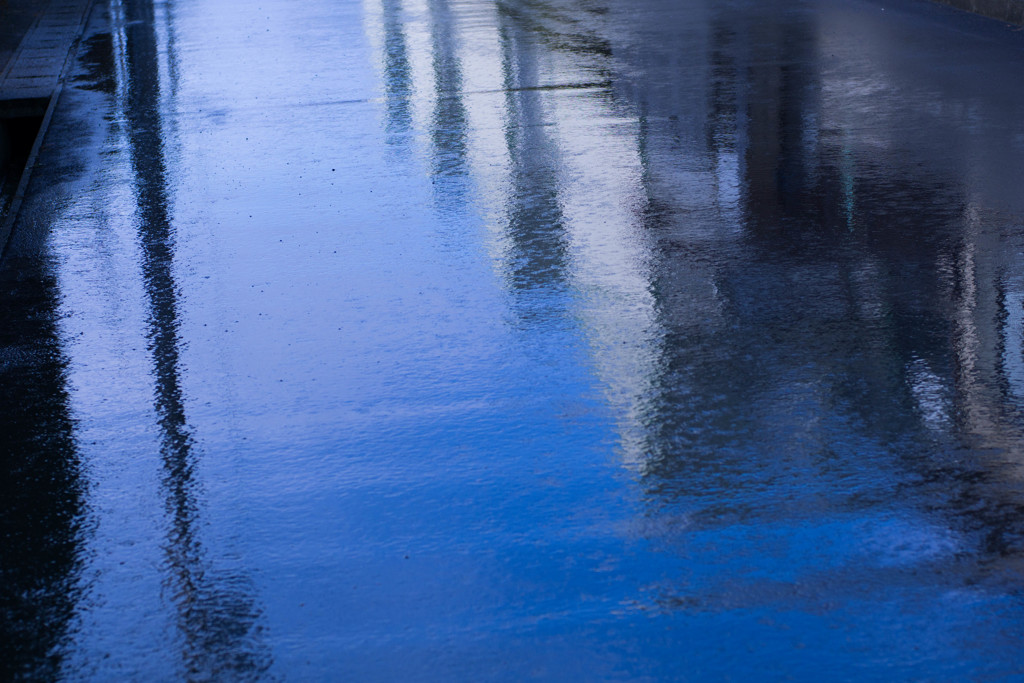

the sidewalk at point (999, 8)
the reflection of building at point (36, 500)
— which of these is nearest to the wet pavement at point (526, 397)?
the reflection of building at point (36, 500)

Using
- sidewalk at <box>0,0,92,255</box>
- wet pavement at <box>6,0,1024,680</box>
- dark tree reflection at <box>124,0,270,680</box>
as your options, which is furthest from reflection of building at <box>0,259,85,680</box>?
sidewalk at <box>0,0,92,255</box>

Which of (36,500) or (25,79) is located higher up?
(25,79)

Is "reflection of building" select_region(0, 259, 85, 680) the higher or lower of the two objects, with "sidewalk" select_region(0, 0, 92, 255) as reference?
lower

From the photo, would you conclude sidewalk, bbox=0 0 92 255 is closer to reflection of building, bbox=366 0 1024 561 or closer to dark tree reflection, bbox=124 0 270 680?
dark tree reflection, bbox=124 0 270 680

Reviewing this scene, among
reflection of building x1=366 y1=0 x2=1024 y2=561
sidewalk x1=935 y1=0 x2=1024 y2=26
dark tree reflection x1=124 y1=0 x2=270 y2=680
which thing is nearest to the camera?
dark tree reflection x1=124 y1=0 x2=270 y2=680

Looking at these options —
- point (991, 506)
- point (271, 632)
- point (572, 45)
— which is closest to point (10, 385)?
point (271, 632)

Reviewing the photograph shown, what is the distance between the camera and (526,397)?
391cm

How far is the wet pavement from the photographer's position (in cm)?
276

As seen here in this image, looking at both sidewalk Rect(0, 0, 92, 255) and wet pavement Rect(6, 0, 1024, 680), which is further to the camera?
sidewalk Rect(0, 0, 92, 255)

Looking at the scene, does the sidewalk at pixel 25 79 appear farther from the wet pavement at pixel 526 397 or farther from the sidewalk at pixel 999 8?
the sidewalk at pixel 999 8

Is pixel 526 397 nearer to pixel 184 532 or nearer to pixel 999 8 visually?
pixel 184 532

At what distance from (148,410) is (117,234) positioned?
239 centimetres

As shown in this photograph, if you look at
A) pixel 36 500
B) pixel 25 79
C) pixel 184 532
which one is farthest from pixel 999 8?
pixel 36 500

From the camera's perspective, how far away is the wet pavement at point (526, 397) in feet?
9.05
